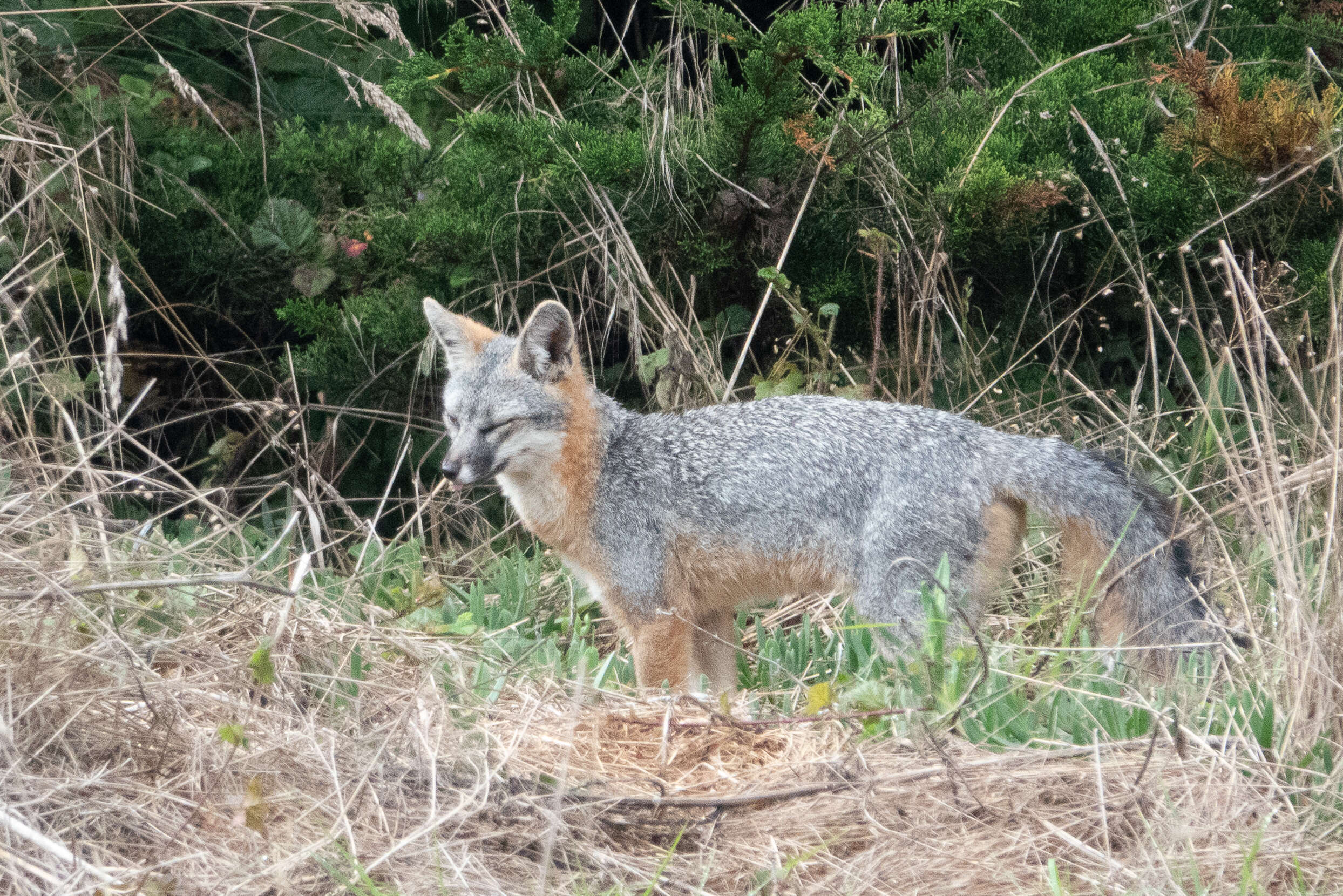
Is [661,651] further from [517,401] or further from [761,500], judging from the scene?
[517,401]

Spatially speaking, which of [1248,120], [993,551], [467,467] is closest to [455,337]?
[467,467]

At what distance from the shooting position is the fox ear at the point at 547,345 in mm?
4535

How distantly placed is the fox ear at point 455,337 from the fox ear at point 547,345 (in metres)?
0.30

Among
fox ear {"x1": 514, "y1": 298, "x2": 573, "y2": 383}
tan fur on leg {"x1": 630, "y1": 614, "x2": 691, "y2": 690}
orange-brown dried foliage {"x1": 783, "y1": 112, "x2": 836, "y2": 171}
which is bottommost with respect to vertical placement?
tan fur on leg {"x1": 630, "y1": 614, "x2": 691, "y2": 690}

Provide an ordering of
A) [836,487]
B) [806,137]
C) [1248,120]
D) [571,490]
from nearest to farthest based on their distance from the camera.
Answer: [836,487]
[571,490]
[1248,120]
[806,137]

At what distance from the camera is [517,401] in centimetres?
460

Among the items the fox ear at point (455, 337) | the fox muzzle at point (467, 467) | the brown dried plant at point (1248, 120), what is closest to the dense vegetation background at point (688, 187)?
the brown dried plant at point (1248, 120)

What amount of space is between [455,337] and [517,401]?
49 cm

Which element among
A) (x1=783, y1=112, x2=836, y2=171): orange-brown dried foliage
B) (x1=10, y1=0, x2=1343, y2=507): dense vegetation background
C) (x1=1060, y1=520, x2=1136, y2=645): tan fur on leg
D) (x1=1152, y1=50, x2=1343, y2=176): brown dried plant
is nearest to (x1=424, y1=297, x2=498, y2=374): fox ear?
(x1=10, y1=0, x2=1343, y2=507): dense vegetation background

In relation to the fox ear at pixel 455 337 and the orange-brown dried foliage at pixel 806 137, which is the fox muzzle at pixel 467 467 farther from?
the orange-brown dried foliage at pixel 806 137

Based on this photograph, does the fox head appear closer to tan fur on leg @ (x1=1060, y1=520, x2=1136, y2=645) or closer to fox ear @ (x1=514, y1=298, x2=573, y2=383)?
fox ear @ (x1=514, y1=298, x2=573, y2=383)

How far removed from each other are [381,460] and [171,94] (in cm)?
203

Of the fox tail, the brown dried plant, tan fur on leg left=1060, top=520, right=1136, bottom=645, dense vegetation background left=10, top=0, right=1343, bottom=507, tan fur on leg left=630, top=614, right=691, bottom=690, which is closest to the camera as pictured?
the fox tail

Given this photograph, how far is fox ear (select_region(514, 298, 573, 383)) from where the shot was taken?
14.9 ft
